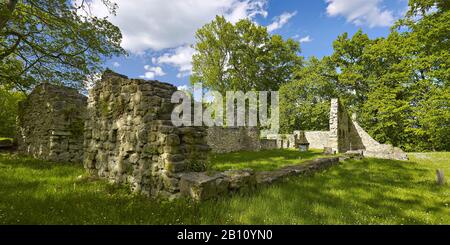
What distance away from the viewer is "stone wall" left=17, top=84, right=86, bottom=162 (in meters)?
10.4

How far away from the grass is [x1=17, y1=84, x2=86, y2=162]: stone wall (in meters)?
3.57

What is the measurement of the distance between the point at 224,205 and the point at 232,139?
19.0 meters

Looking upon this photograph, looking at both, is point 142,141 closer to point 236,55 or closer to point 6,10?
point 6,10

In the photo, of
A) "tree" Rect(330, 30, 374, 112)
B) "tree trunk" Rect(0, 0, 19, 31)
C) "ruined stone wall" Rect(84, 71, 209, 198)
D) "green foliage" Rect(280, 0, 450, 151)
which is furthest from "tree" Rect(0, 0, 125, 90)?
"tree" Rect(330, 30, 374, 112)

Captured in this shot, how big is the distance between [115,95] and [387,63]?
3414 centimetres

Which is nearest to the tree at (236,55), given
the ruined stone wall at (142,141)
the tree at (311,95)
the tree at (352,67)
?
the tree at (311,95)

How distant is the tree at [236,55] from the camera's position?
32.8 meters

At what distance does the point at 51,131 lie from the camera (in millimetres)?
10383

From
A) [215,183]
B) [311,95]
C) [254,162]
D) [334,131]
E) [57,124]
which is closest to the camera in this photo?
[215,183]

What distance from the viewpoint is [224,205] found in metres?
4.46

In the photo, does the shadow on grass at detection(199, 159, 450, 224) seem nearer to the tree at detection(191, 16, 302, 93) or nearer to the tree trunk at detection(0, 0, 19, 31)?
the tree trunk at detection(0, 0, 19, 31)

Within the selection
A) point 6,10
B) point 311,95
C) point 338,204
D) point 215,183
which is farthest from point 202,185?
point 311,95
